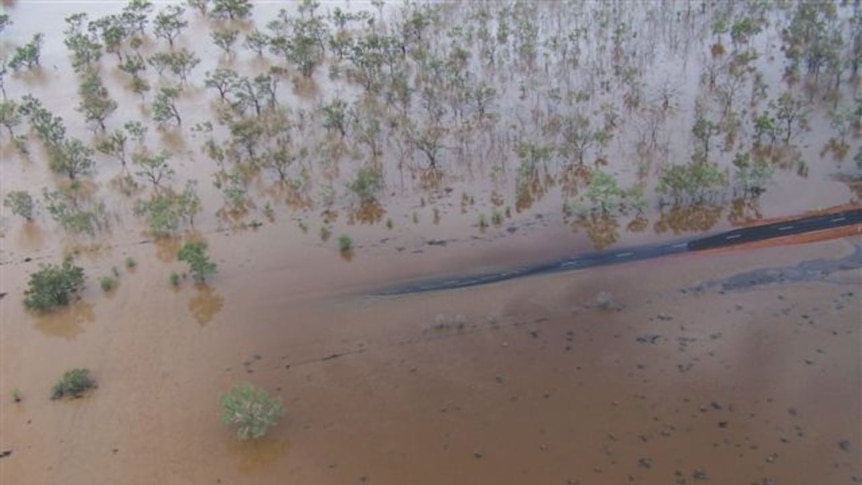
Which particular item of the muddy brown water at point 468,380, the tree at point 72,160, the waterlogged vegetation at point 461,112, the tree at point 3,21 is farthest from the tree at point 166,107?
the tree at point 3,21

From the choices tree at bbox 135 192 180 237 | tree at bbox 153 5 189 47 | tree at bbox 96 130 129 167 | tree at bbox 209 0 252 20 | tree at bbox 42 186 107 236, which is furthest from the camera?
tree at bbox 209 0 252 20

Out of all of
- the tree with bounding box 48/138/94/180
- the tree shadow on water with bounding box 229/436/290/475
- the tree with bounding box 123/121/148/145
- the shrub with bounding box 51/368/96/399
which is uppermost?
the tree with bounding box 123/121/148/145

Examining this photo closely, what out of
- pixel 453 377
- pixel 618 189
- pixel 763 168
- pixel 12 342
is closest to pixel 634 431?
pixel 453 377

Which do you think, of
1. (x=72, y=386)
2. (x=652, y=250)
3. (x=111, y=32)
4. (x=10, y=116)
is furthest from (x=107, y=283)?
(x=111, y=32)

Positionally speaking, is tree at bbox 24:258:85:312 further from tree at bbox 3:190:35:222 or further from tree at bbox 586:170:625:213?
tree at bbox 586:170:625:213

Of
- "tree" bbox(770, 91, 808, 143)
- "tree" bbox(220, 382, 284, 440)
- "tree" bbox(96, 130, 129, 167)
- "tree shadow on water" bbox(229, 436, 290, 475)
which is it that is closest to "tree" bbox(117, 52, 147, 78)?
"tree" bbox(96, 130, 129, 167)

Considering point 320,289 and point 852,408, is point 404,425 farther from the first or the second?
point 852,408

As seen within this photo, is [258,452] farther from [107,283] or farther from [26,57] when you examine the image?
[26,57]

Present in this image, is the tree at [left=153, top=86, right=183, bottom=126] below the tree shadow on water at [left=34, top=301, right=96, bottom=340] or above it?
above
